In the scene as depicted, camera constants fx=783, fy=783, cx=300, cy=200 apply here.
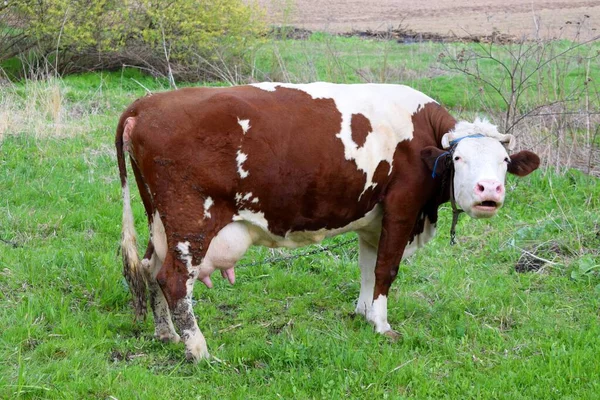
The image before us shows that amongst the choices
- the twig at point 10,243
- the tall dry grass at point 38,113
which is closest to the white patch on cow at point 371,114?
the twig at point 10,243

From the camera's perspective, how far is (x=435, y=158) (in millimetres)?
5664

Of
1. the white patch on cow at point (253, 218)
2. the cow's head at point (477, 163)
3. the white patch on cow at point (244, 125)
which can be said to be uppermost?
the white patch on cow at point (244, 125)

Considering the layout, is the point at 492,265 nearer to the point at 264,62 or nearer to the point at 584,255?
the point at 584,255

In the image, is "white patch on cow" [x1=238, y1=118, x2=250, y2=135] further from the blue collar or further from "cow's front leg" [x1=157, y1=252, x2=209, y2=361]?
the blue collar

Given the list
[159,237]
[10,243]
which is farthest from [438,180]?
[10,243]

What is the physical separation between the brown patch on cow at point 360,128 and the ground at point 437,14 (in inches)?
652

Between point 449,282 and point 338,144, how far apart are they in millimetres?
1987

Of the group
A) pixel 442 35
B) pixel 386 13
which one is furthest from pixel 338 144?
pixel 386 13

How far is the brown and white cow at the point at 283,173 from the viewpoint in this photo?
512cm

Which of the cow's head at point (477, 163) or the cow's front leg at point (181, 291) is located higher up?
the cow's head at point (477, 163)

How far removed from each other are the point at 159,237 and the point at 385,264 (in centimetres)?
172

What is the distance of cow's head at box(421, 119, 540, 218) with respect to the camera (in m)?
5.36

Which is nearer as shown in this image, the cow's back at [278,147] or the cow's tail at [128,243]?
the cow's back at [278,147]

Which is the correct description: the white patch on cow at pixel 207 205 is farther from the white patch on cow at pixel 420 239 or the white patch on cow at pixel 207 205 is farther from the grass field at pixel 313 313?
the white patch on cow at pixel 420 239
